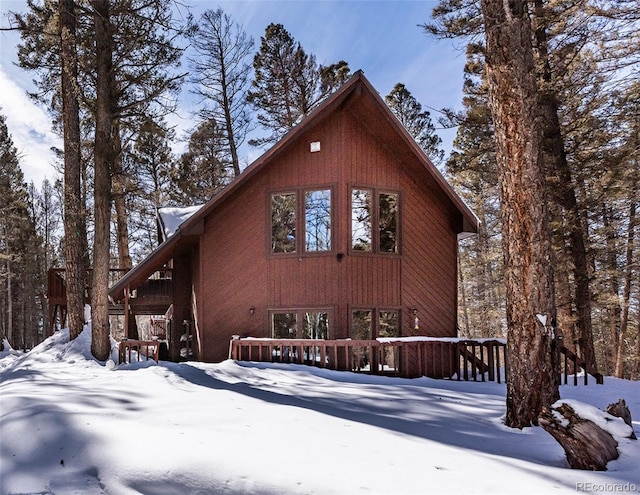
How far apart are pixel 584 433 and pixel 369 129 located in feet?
29.6

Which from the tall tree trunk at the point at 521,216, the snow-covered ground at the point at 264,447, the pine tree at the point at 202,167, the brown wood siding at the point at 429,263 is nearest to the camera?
the snow-covered ground at the point at 264,447

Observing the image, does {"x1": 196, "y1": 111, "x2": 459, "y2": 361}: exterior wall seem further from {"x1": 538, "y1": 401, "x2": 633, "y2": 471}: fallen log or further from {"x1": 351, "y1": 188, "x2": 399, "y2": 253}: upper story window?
{"x1": 538, "y1": 401, "x2": 633, "y2": 471}: fallen log

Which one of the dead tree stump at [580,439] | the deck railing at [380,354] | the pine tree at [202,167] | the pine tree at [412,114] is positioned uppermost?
the pine tree at [412,114]

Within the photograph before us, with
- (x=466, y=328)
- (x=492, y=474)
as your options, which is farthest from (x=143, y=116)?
(x=466, y=328)

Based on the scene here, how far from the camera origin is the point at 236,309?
10.8m

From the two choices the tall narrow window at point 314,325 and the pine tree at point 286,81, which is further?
the pine tree at point 286,81

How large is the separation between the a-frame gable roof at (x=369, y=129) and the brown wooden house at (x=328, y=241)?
1.2 inches

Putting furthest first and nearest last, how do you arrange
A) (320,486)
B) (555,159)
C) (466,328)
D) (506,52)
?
(466,328), (555,159), (506,52), (320,486)

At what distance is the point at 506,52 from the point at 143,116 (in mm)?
9132

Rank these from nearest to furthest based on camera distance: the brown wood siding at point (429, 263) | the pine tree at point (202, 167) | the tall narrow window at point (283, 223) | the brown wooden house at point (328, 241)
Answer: the brown wooden house at point (328, 241) → the tall narrow window at point (283, 223) → the brown wood siding at point (429, 263) → the pine tree at point (202, 167)

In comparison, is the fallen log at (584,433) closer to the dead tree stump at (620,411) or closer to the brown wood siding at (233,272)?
the dead tree stump at (620,411)

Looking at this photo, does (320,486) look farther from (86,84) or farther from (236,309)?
(86,84)

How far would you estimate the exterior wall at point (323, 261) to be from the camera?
10.6 m

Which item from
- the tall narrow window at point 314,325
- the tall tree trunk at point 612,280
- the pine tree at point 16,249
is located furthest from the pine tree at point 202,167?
the tall tree trunk at point 612,280
